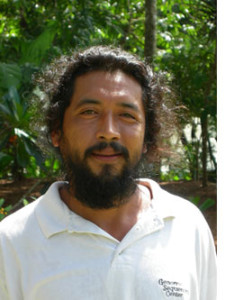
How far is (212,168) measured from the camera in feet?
30.6

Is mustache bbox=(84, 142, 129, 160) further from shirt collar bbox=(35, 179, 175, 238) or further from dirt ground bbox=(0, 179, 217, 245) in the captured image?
dirt ground bbox=(0, 179, 217, 245)

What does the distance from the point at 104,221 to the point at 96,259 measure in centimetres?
23

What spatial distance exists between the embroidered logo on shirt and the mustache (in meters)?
Result: 0.46

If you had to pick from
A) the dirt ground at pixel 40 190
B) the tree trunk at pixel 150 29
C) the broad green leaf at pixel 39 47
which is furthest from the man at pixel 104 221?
the broad green leaf at pixel 39 47

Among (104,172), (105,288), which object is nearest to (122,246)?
(105,288)

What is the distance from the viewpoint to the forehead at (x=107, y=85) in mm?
1885

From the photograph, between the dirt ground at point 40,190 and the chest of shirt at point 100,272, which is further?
the dirt ground at point 40,190

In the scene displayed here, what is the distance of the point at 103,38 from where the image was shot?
605cm

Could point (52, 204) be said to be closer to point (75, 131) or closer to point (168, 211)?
point (75, 131)

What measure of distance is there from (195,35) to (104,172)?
6.22 m

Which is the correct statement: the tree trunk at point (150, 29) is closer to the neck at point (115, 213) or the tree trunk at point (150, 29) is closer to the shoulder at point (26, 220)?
the neck at point (115, 213)

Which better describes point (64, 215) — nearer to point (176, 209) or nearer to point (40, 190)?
point (176, 209)

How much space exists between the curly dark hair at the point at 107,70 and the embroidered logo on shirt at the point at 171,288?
0.73 m

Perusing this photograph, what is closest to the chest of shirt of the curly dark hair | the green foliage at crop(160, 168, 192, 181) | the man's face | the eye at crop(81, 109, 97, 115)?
the man's face
